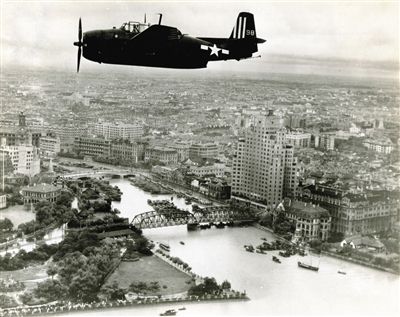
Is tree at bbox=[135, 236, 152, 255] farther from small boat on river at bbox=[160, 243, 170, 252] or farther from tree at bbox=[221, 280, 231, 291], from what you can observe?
tree at bbox=[221, 280, 231, 291]

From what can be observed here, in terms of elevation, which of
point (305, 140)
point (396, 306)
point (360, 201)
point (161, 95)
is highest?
point (161, 95)

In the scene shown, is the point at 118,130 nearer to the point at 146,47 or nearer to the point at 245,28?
the point at 245,28

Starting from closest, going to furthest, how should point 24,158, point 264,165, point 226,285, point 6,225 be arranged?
point 226,285, point 6,225, point 24,158, point 264,165

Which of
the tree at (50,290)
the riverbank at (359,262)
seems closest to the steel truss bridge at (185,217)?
the riverbank at (359,262)

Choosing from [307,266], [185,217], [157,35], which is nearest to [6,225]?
[185,217]

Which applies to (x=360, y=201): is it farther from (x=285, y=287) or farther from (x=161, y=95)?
(x=161, y=95)

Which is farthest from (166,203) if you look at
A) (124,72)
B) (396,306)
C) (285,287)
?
(396,306)
